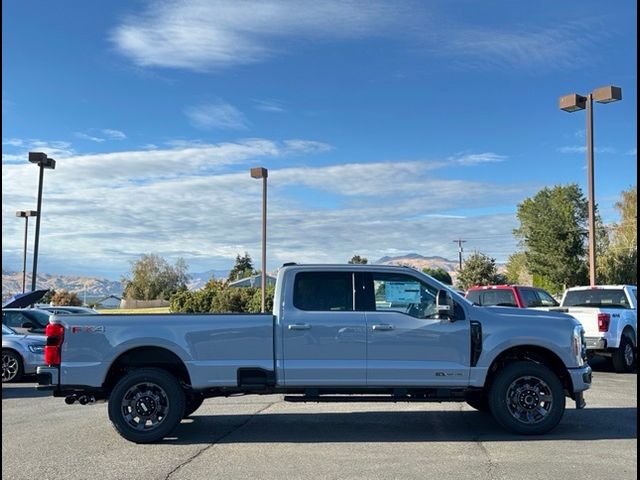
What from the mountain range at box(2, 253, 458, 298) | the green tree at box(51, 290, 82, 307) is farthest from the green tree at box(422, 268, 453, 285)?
the green tree at box(51, 290, 82, 307)

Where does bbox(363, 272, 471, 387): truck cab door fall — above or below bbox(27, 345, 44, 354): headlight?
above

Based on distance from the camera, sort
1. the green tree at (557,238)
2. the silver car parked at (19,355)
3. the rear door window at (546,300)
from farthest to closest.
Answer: the green tree at (557,238)
the rear door window at (546,300)
the silver car parked at (19,355)

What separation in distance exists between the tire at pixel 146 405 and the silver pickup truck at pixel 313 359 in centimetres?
1

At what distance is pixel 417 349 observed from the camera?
8156 mm

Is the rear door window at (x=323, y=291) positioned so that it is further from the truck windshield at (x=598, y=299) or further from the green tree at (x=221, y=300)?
the green tree at (x=221, y=300)

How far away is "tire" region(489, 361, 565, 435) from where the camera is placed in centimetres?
811

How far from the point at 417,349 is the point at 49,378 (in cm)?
444

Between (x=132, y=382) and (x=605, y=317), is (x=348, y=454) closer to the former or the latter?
(x=132, y=382)

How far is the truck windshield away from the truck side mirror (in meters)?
9.44

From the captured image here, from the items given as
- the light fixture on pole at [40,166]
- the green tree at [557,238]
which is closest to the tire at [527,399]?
the light fixture on pole at [40,166]

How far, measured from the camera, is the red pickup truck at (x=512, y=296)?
16641 mm

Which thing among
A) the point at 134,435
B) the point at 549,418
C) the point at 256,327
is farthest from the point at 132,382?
the point at 549,418

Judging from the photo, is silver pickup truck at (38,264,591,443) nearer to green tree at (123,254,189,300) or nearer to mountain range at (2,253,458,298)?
mountain range at (2,253,458,298)

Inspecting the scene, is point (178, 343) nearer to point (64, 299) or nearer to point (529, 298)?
point (529, 298)
